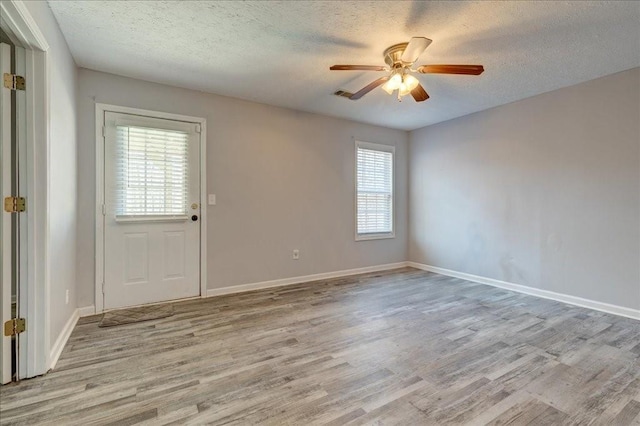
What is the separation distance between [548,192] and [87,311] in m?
5.47

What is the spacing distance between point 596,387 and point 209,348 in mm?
2699

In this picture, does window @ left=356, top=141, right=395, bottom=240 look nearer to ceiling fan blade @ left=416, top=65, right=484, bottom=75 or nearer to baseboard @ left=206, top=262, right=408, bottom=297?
baseboard @ left=206, top=262, right=408, bottom=297

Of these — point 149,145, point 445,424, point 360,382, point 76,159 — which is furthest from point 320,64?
point 445,424

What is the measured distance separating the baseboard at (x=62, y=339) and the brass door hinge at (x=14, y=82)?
5.93 ft

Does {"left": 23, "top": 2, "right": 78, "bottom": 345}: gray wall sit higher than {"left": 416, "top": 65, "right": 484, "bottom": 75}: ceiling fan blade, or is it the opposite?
{"left": 416, "top": 65, "right": 484, "bottom": 75}: ceiling fan blade

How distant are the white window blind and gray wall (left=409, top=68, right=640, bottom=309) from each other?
13.0 feet

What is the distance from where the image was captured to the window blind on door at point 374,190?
5113 millimetres

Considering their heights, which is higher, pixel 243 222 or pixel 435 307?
pixel 243 222

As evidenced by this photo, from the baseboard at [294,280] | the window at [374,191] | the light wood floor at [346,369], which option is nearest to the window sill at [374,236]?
the window at [374,191]

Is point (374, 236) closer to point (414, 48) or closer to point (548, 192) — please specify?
point (548, 192)

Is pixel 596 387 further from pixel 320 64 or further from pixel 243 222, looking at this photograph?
pixel 243 222

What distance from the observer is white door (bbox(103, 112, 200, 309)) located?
10.7ft

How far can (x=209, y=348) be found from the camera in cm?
242

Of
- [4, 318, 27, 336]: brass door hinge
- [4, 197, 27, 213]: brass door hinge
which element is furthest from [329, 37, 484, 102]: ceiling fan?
[4, 318, 27, 336]: brass door hinge
